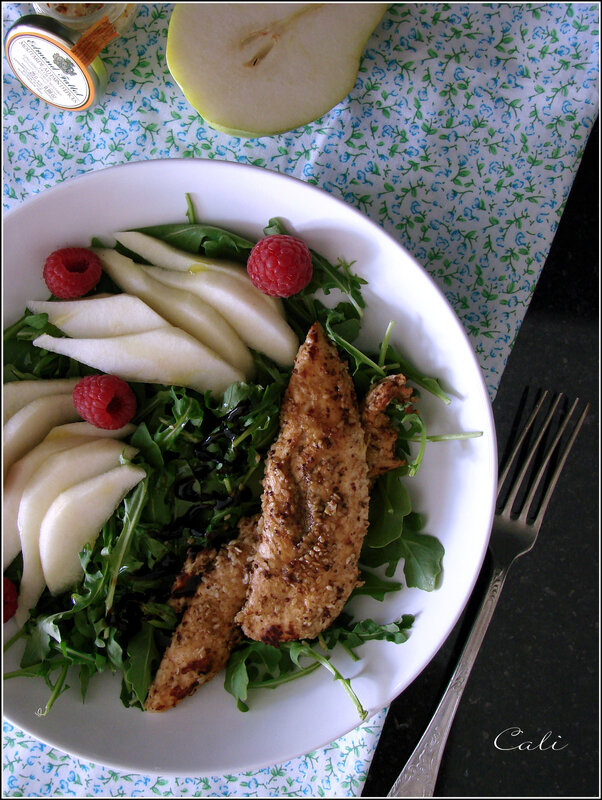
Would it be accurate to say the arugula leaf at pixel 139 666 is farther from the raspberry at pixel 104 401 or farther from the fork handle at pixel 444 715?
the fork handle at pixel 444 715

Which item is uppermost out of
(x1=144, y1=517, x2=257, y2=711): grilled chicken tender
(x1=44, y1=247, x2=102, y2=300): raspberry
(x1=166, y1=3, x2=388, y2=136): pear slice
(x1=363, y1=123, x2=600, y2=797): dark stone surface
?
(x1=166, y1=3, x2=388, y2=136): pear slice

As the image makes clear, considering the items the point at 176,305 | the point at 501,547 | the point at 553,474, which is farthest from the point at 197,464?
the point at 553,474

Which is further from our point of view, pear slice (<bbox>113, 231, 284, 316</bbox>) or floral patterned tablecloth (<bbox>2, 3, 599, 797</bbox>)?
floral patterned tablecloth (<bbox>2, 3, 599, 797</bbox>)

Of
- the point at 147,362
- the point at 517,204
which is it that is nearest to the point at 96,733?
the point at 147,362

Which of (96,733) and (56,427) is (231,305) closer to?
(56,427)

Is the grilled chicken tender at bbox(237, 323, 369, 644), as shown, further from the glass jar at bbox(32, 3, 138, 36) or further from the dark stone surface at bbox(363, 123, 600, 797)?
the glass jar at bbox(32, 3, 138, 36)

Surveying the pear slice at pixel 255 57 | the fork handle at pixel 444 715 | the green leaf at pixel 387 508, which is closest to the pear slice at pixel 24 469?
the green leaf at pixel 387 508

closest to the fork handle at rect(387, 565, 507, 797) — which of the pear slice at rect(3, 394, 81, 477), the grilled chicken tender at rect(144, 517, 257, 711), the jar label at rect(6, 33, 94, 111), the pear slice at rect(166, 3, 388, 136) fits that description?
the grilled chicken tender at rect(144, 517, 257, 711)
